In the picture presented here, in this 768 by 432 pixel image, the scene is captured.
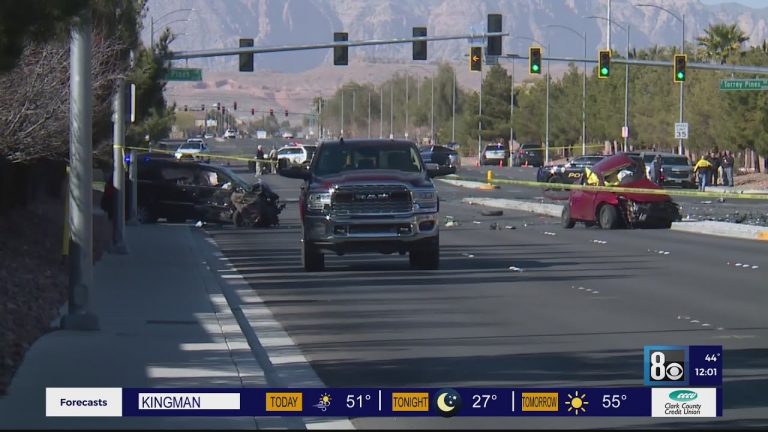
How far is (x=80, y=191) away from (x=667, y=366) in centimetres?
702

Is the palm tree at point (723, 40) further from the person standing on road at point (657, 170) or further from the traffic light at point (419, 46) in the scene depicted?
the traffic light at point (419, 46)

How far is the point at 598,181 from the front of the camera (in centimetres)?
3331

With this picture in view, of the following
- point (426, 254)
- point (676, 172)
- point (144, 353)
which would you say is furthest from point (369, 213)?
point (676, 172)

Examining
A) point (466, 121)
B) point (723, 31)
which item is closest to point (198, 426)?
point (723, 31)

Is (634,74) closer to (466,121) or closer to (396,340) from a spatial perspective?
(466,121)

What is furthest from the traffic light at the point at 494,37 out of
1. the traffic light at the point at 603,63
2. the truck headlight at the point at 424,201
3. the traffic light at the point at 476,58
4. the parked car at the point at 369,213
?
the truck headlight at the point at 424,201

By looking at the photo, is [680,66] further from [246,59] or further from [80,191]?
[80,191]

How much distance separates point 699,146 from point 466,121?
50.8 metres

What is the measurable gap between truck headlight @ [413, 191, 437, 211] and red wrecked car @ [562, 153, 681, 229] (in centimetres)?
1171

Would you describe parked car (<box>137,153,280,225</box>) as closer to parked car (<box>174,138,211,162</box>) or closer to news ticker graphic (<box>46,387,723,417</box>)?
news ticker graphic (<box>46,387,723,417</box>)

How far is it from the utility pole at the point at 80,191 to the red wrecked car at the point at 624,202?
66.3 feet

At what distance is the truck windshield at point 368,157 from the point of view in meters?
22.7

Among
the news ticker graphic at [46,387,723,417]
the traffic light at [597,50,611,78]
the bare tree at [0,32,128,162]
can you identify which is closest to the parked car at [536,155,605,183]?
the traffic light at [597,50,611,78]

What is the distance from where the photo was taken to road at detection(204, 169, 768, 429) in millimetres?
11820
